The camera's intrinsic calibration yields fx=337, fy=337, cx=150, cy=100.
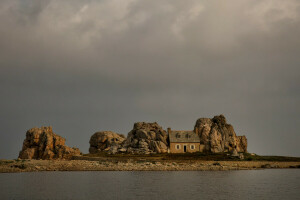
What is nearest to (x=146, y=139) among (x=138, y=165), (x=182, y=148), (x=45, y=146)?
(x=182, y=148)

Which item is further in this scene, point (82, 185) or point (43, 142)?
point (43, 142)

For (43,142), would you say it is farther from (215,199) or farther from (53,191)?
(215,199)

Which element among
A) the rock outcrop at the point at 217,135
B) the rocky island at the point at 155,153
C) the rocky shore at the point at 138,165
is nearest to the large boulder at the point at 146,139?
the rocky island at the point at 155,153

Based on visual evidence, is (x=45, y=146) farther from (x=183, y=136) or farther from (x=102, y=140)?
(x=183, y=136)

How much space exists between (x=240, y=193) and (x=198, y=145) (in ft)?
181

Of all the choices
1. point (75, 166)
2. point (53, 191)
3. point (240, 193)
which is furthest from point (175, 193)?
point (75, 166)

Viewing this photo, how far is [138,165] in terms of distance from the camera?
66125 millimetres

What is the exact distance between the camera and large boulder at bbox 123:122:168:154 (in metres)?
86.9

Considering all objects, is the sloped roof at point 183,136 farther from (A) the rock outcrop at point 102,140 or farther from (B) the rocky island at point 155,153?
(A) the rock outcrop at point 102,140

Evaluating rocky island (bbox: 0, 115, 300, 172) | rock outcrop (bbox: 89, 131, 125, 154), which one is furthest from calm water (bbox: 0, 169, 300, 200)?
rock outcrop (bbox: 89, 131, 125, 154)

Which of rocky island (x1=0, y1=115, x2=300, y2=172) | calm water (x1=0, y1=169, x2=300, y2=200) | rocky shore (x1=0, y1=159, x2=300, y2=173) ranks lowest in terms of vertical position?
calm water (x1=0, y1=169, x2=300, y2=200)

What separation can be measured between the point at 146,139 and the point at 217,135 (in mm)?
19115

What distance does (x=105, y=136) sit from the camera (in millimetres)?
107125

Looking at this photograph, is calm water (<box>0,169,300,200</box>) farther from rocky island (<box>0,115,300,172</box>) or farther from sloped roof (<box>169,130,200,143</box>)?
sloped roof (<box>169,130,200,143</box>)
